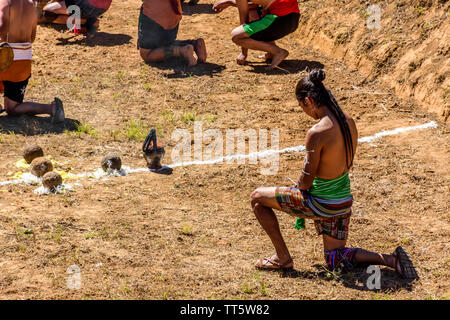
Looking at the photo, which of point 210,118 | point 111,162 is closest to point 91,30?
point 210,118

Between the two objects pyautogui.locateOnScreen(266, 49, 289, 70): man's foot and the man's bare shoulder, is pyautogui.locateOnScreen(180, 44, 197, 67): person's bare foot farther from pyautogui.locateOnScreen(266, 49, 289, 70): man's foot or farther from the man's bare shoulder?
the man's bare shoulder

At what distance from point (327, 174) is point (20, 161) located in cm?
376

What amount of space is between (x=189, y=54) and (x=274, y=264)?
5.75 meters

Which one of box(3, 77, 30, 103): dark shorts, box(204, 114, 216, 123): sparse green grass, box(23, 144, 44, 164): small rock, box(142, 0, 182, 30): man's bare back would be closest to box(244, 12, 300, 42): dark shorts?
box(142, 0, 182, 30): man's bare back

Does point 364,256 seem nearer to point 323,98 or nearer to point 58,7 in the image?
point 323,98

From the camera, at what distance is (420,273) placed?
4965mm

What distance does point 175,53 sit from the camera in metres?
10.1

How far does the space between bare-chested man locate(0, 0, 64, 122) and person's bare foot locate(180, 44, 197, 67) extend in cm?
271

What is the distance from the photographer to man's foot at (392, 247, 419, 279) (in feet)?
15.7

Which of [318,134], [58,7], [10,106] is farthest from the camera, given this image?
[58,7]

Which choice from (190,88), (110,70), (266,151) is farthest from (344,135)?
(110,70)

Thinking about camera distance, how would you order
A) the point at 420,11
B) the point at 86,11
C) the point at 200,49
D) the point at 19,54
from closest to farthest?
the point at 19,54, the point at 420,11, the point at 200,49, the point at 86,11

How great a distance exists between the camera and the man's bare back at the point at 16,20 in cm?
757

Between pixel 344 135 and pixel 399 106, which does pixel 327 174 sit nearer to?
pixel 344 135
